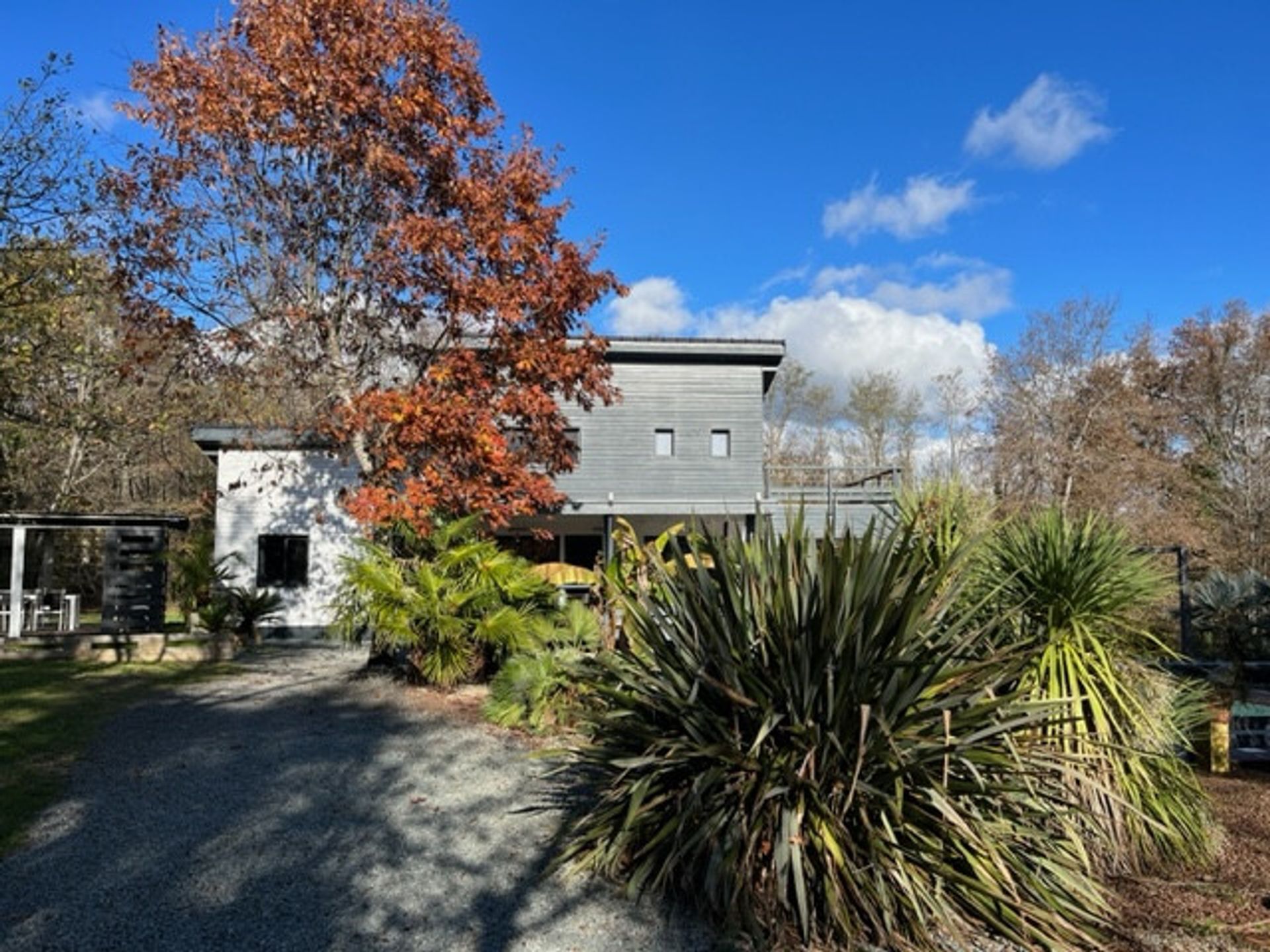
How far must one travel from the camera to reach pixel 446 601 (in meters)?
10.6

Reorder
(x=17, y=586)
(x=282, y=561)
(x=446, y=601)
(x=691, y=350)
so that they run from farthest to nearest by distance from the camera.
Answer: (x=691, y=350), (x=282, y=561), (x=17, y=586), (x=446, y=601)

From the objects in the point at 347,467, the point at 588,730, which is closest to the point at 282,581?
the point at 347,467

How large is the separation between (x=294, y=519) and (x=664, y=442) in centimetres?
907

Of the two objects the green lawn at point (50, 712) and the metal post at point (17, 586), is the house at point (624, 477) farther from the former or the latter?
the green lawn at point (50, 712)

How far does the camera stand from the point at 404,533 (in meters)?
11.7

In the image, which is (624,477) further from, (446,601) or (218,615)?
(446,601)

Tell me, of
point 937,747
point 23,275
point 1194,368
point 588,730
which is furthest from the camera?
point 1194,368

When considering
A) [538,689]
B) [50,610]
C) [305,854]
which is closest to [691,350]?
[538,689]

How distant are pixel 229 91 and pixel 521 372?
17.2 ft

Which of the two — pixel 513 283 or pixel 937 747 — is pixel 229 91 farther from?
pixel 937 747

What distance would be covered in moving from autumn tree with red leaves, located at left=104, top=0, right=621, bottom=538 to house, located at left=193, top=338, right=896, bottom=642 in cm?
605

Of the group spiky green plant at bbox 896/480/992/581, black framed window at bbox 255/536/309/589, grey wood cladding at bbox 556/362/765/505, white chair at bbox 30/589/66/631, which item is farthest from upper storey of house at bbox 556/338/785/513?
spiky green plant at bbox 896/480/992/581

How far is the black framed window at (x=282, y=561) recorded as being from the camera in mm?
19375

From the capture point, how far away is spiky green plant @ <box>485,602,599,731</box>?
8945 mm
